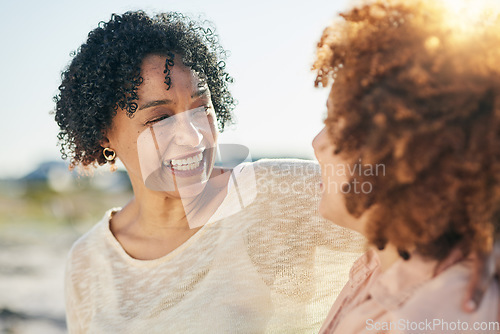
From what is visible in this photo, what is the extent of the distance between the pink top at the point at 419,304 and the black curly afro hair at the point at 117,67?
1468mm

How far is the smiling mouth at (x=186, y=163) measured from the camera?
250 cm

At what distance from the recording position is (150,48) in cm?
256

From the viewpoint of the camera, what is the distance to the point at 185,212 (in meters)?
2.77

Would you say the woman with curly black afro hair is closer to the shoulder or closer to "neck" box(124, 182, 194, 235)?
"neck" box(124, 182, 194, 235)

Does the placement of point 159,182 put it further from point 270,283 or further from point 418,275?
point 418,275

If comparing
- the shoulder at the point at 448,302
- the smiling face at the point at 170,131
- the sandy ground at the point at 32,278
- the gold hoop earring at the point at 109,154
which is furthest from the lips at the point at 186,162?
the sandy ground at the point at 32,278

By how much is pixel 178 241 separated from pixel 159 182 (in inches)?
13.9

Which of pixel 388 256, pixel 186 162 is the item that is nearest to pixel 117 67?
pixel 186 162

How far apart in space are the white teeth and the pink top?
122 centimetres

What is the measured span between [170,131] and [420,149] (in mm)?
1469

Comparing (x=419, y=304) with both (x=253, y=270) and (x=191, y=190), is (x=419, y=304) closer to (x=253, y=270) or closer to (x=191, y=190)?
(x=253, y=270)

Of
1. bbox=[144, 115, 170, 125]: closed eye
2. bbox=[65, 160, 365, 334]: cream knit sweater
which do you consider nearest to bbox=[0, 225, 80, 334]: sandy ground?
bbox=[65, 160, 365, 334]: cream knit sweater

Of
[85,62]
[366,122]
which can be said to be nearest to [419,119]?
[366,122]

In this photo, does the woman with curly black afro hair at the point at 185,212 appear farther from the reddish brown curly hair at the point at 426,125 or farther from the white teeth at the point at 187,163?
the reddish brown curly hair at the point at 426,125
